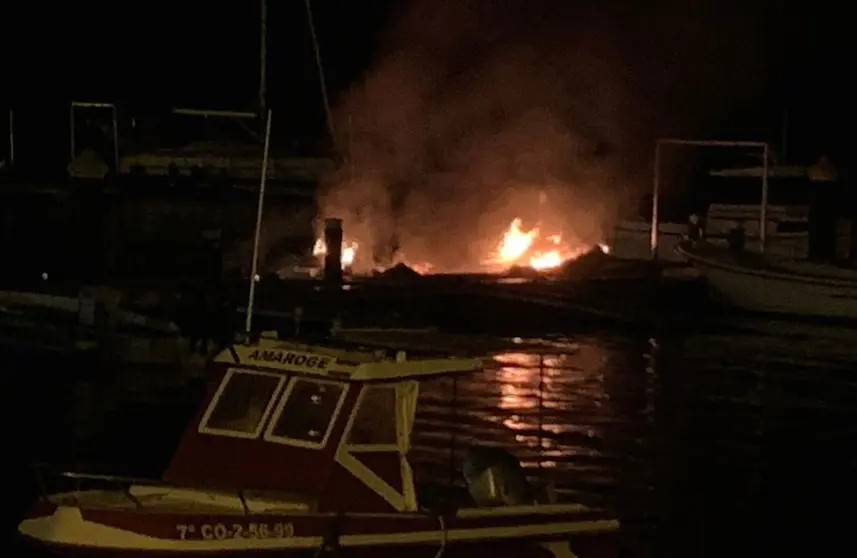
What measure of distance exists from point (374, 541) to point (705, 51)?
30992 mm

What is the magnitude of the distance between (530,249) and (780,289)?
782cm

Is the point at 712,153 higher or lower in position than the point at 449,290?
higher

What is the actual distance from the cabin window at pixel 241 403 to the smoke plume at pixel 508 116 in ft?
69.2

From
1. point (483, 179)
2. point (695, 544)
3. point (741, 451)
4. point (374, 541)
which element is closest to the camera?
point (374, 541)

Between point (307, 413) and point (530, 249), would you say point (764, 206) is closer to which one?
point (530, 249)

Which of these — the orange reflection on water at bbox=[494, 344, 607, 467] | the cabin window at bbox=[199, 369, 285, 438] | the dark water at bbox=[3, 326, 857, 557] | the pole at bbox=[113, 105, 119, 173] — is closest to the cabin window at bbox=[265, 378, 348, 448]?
the cabin window at bbox=[199, 369, 285, 438]

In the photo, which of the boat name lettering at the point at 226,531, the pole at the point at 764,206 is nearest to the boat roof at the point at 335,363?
the boat name lettering at the point at 226,531

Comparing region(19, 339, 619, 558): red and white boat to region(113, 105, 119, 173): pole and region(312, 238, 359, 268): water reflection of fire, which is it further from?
region(113, 105, 119, 173): pole

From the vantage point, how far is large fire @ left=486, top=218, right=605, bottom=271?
33.6m

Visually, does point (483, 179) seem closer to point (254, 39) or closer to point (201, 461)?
point (254, 39)

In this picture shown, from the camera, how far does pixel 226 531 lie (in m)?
10.9

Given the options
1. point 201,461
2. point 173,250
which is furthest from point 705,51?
point 201,461

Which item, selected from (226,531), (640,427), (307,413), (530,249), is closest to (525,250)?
(530,249)

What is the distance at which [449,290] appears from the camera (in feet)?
87.7
